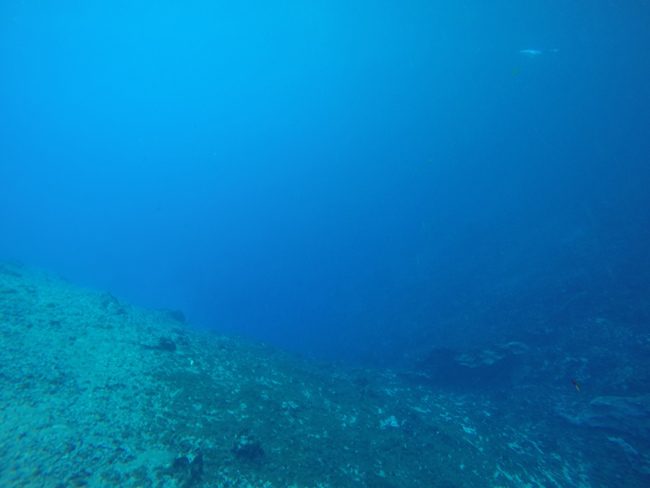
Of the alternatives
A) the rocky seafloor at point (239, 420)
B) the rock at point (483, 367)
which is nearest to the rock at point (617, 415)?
the rocky seafloor at point (239, 420)

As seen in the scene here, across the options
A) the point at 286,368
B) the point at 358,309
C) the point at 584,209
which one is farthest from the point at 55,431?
the point at 584,209

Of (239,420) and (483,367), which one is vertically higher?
(239,420)

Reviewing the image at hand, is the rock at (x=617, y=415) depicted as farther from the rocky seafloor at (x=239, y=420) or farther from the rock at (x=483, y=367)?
the rock at (x=483, y=367)

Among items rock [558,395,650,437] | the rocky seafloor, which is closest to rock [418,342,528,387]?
the rocky seafloor

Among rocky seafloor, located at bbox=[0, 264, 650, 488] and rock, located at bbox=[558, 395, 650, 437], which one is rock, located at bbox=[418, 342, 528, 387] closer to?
rocky seafloor, located at bbox=[0, 264, 650, 488]

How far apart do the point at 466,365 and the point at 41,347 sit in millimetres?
32803

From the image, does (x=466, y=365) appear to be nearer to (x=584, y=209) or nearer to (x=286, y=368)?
(x=286, y=368)

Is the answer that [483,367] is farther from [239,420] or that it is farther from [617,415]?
[239,420]

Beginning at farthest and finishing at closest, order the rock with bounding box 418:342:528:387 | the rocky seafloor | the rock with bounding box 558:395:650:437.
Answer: the rock with bounding box 418:342:528:387
the rock with bounding box 558:395:650:437
the rocky seafloor

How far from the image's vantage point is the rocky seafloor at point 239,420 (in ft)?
41.7

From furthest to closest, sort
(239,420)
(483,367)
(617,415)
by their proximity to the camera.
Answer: (483,367) < (617,415) < (239,420)

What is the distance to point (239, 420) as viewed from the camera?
54.2ft

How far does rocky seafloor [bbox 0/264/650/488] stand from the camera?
12.7 meters

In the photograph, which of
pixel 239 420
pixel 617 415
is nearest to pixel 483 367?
pixel 617 415
